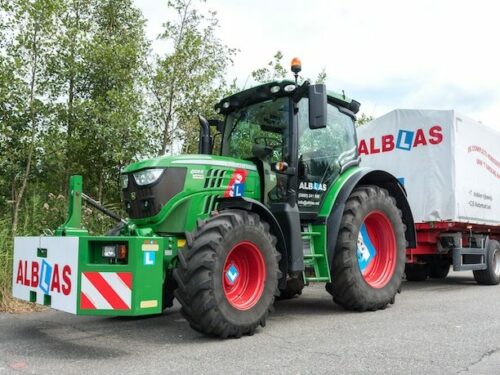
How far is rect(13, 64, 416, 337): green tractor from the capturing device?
15.4ft

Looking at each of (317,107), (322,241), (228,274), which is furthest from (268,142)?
(228,274)

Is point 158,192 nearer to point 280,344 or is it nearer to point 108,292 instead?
point 108,292

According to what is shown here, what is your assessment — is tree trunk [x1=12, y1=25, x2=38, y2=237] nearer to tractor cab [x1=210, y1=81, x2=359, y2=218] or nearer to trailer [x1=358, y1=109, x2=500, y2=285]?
tractor cab [x1=210, y1=81, x2=359, y2=218]

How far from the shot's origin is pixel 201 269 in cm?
479

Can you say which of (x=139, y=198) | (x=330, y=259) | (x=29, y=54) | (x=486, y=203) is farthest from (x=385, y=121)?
(x=29, y=54)

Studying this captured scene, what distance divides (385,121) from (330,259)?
4.53 metres

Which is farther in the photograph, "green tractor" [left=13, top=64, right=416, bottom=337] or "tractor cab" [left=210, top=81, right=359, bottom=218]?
"tractor cab" [left=210, top=81, right=359, bottom=218]

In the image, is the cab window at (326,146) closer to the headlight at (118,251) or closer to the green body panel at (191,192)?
the green body panel at (191,192)

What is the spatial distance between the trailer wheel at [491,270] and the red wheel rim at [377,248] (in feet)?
12.7

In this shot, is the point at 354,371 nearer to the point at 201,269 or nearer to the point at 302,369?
the point at 302,369

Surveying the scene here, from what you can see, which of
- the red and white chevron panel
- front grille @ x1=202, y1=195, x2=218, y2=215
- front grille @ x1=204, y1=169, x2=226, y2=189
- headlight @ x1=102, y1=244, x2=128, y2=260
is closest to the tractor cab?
front grille @ x1=204, y1=169, x2=226, y2=189

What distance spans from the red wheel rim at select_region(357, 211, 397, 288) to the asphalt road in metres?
0.47

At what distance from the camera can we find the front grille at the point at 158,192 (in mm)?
5414

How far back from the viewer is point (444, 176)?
9.23 meters
